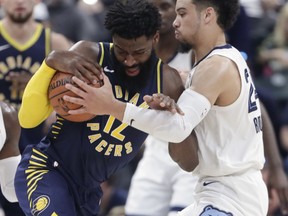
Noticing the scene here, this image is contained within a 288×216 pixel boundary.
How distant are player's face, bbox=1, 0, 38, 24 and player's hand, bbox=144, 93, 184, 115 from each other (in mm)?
3072

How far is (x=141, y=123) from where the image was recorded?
490 cm

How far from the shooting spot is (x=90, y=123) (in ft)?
17.2

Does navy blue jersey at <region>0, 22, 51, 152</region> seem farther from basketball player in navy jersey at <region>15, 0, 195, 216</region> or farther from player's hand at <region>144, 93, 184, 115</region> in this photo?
player's hand at <region>144, 93, 184, 115</region>

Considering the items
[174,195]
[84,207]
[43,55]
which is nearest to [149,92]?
[84,207]

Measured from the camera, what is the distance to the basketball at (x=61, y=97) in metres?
4.95

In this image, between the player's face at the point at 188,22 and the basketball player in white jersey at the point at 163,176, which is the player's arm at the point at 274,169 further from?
the player's face at the point at 188,22

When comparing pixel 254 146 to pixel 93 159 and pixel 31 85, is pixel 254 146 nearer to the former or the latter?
pixel 93 159

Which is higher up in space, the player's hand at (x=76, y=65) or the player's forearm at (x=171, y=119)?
the player's hand at (x=76, y=65)

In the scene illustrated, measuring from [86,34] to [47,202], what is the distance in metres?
5.05

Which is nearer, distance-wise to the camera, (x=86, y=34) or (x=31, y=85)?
(x=31, y=85)

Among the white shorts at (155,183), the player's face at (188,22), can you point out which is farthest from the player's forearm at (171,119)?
the white shorts at (155,183)

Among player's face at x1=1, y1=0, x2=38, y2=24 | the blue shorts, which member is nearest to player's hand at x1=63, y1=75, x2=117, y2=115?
the blue shorts

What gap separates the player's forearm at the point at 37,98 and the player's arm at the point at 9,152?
1.70 ft

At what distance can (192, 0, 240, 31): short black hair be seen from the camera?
205 inches
